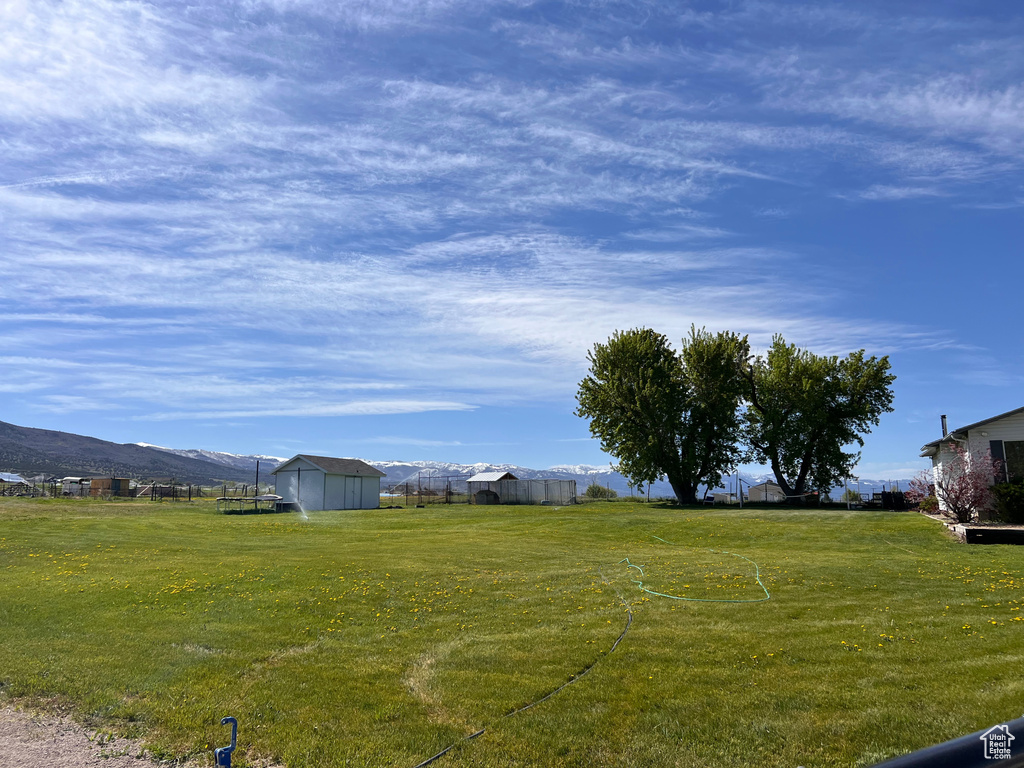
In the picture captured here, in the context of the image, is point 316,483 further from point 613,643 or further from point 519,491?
point 613,643

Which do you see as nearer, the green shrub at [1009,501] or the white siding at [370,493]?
the green shrub at [1009,501]

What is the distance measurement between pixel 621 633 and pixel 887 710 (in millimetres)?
3819

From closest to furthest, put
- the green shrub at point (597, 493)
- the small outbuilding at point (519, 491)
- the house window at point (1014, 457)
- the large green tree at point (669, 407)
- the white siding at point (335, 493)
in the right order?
the house window at point (1014, 457), the large green tree at point (669, 407), the white siding at point (335, 493), the small outbuilding at point (519, 491), the green shrub at point (597, 493)

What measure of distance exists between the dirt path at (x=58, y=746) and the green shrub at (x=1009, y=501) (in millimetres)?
28841

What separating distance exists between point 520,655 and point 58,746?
496 cm

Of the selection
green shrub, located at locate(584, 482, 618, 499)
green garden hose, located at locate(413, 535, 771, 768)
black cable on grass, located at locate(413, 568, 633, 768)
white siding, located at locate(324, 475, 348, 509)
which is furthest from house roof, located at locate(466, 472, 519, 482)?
black cable on grass, located at locate(413, 568, 633, 768)

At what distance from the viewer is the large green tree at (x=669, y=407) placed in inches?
1774

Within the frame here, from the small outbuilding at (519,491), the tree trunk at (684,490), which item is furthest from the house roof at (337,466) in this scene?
the tree trunk at (684,490)

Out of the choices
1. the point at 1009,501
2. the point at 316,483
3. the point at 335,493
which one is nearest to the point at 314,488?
the point at 316,483

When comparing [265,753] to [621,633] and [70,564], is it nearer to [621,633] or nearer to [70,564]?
[621,633]

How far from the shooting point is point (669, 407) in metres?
45.0

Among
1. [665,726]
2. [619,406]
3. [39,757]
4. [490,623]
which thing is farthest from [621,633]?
[619,406]

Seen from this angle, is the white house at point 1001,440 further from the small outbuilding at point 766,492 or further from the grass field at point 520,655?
the small outbuilding at point 766,492

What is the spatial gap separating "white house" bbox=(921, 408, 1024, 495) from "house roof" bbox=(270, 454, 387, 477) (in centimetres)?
4340
